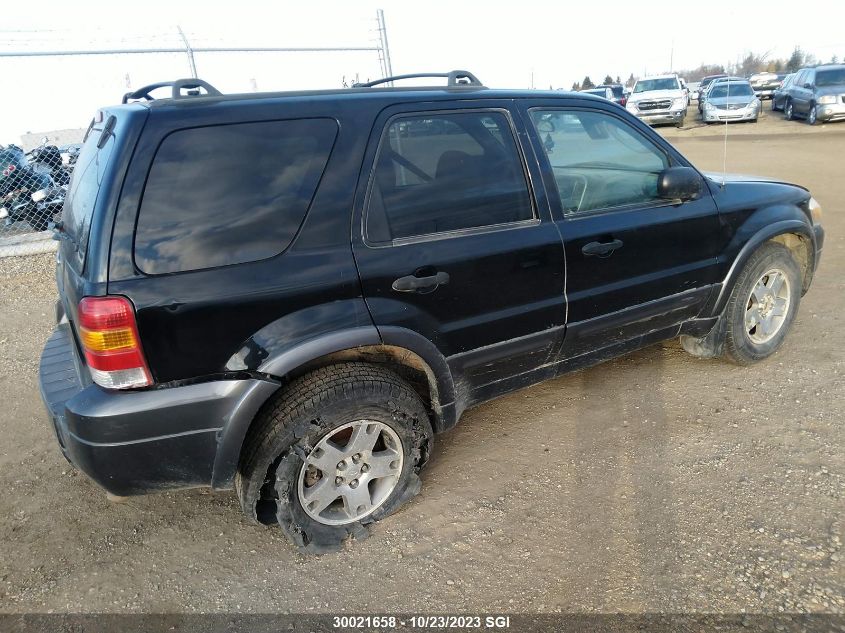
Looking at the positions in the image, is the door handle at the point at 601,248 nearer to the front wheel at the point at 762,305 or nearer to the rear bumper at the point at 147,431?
the front wheel at the point at 762,305

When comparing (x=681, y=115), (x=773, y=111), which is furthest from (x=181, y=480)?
(x=773, y=111)

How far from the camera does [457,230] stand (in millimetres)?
2605

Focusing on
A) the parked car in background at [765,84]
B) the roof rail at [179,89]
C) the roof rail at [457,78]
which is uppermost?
the roof rail at [179,89]

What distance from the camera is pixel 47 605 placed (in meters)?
2.33

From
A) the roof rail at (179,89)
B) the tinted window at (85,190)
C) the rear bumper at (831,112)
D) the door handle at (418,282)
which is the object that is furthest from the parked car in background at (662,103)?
the tinted window at (85,190)

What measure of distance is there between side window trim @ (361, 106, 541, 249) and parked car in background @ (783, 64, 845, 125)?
64.9 ft

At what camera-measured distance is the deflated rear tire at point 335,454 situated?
234cm

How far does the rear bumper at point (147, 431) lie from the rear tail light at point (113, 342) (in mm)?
58

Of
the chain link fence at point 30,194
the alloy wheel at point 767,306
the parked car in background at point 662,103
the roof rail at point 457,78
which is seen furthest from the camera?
the parked car in background at point 662,103

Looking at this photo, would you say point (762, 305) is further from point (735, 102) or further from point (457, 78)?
point (735, 102)

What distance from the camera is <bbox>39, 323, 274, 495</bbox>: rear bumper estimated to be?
2.10 meters

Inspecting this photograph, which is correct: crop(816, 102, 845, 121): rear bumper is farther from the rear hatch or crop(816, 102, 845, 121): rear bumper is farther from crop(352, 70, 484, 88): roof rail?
the rear hatch

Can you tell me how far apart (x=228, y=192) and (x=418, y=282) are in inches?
32.6

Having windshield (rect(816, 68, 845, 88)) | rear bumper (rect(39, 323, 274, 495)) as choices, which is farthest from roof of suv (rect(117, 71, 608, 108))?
windshield (rect(816, 68, 845, 88))
